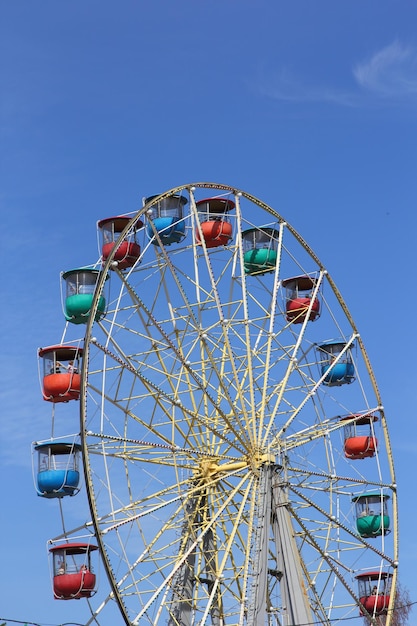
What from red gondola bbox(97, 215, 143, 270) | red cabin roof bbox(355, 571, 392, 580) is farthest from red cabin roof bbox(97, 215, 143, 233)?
red cabin roof bbox(355, 571, 392, 580)

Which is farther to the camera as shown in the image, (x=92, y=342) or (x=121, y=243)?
(x=121, y=243)

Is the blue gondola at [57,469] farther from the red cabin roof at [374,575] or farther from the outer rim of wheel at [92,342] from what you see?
the red cabin roof at [374,575]

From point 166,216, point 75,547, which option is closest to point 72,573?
point 75,547

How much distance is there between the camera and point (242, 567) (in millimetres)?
32000

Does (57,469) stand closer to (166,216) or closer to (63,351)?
(63,351)

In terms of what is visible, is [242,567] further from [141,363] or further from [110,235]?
[110,235]

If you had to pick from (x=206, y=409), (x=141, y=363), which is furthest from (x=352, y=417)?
(x=141, y=363)

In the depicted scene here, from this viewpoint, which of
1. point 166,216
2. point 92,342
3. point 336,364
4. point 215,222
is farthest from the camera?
point 336,364

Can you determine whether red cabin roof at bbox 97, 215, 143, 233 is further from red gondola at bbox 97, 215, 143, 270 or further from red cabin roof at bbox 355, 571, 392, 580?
red cabin roof at bbox 355, 571, 392, 580

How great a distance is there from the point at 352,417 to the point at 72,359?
782cm

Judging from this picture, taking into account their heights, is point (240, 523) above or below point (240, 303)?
below

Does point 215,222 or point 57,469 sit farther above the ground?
point 215,222

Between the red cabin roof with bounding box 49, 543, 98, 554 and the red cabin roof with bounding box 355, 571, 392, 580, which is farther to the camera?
the red cabin roof with bounding box 355, 571, 392, 580

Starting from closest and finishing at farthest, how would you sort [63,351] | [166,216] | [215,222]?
[63,351]
[166,216]
[215,222]
